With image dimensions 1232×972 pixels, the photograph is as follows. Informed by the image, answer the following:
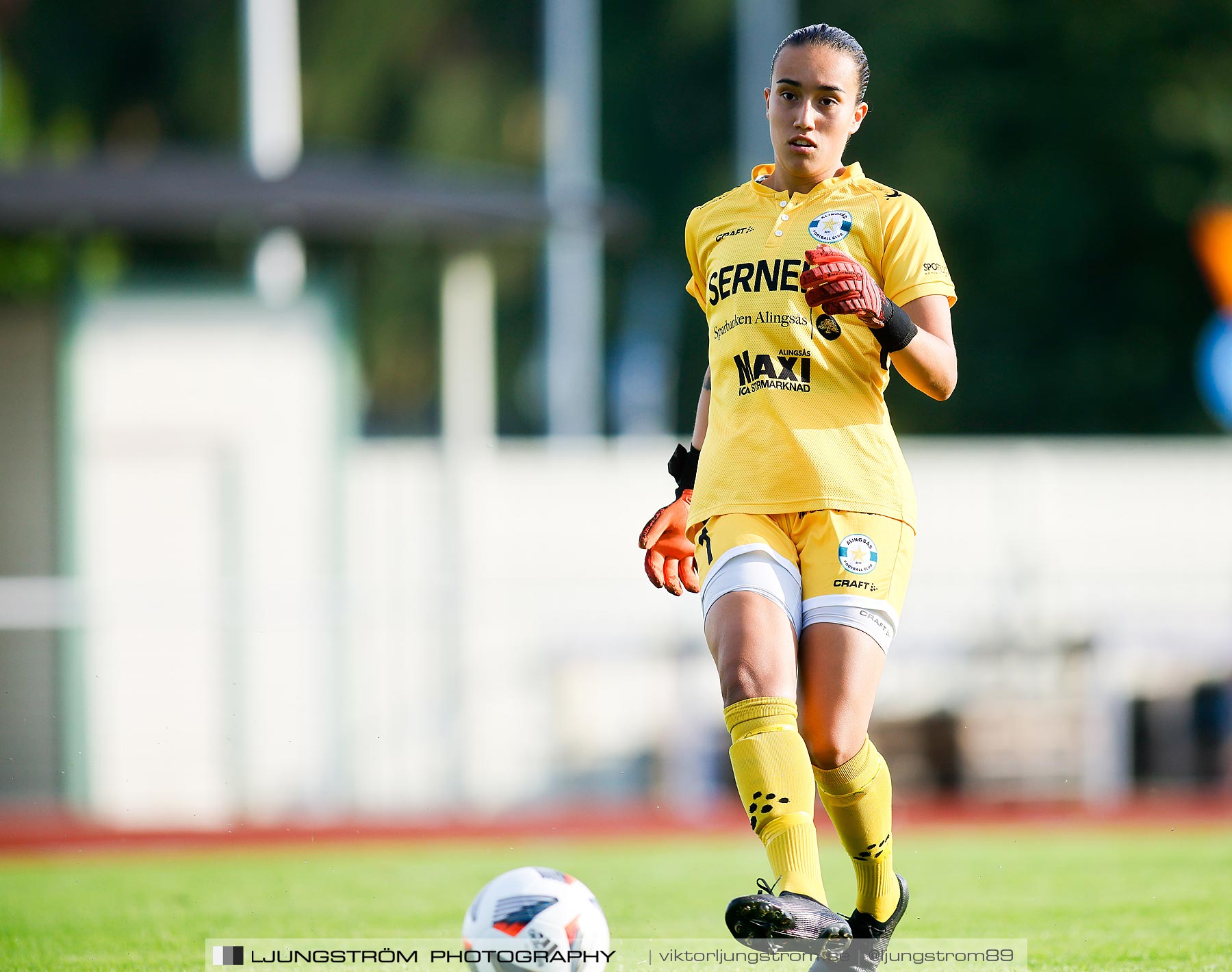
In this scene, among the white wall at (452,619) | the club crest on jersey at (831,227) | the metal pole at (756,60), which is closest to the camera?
the club crest on jersey at (831,227)

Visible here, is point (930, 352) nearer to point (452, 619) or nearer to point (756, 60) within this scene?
point (452, 619)

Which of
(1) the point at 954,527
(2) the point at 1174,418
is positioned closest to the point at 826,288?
(1) the point at 954,527

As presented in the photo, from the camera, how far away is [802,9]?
29625 mm

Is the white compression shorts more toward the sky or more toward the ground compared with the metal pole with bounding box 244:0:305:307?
more toward the ground

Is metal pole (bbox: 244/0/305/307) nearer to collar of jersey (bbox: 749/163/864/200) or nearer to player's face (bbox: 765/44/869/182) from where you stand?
collar of jersey (bbox: 749/163/864/200)

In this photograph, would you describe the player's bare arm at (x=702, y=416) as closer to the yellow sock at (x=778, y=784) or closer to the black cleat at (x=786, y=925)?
the yellow sock at (x=778, y=784)

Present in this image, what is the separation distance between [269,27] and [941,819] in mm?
8859

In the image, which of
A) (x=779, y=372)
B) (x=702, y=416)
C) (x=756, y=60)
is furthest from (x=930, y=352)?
(x=756, y=60)

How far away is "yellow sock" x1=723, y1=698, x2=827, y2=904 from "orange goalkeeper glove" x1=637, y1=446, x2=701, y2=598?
2.50 ft

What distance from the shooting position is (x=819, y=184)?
4625mm

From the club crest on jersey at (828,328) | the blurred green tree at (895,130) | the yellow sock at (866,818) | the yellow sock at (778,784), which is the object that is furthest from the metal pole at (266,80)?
the yellow sock at (778,784)

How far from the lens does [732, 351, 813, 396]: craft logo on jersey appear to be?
175 inches

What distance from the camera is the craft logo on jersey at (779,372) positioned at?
445 cm

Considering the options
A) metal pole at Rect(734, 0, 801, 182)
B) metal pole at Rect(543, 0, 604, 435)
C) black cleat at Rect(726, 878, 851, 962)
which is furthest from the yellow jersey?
metal pole at Rect(734, 0, 801, 182)
